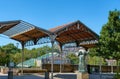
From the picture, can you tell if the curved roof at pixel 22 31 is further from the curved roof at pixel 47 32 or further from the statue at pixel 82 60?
the statue at pixel 82 60

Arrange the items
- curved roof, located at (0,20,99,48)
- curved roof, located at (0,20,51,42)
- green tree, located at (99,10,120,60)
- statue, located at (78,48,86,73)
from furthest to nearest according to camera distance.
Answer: green tree, located at (99,10,120,60)
curved roof, located at (0,20,99,48)
curved roof, located at (0,20,51,42)
statue, located at (78,48,86,73)

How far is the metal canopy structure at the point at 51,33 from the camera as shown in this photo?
23344 millimetres

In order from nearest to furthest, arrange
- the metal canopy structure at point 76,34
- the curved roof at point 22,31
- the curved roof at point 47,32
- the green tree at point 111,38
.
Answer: the curved roof at point 22,31
the curved roof at point 47,32
the green tree at point 111,38
the metal canopy structure at point 76,34

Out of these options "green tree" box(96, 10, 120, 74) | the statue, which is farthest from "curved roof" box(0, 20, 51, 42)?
"green tree" box(96, 10, 120, 74)

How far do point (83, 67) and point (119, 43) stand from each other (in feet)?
21.3

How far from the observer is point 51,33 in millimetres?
23266

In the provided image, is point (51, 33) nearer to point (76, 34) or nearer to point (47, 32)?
point (47, 32)

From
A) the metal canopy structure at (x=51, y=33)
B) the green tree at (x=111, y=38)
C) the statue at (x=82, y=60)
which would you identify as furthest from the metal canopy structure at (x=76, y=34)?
the statue at (x=82, y=60)

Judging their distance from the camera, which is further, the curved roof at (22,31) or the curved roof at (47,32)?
the curved roof at (47,32)

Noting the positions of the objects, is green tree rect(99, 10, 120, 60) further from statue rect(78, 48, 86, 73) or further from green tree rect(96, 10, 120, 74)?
statue rect(78, 48, 86, 73)

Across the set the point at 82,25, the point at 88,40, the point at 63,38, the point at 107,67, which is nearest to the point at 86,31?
the point at 82,25

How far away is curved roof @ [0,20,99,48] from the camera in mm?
23197

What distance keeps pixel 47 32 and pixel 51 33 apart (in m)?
0.36

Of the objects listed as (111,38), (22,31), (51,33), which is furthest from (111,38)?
(22,31)
